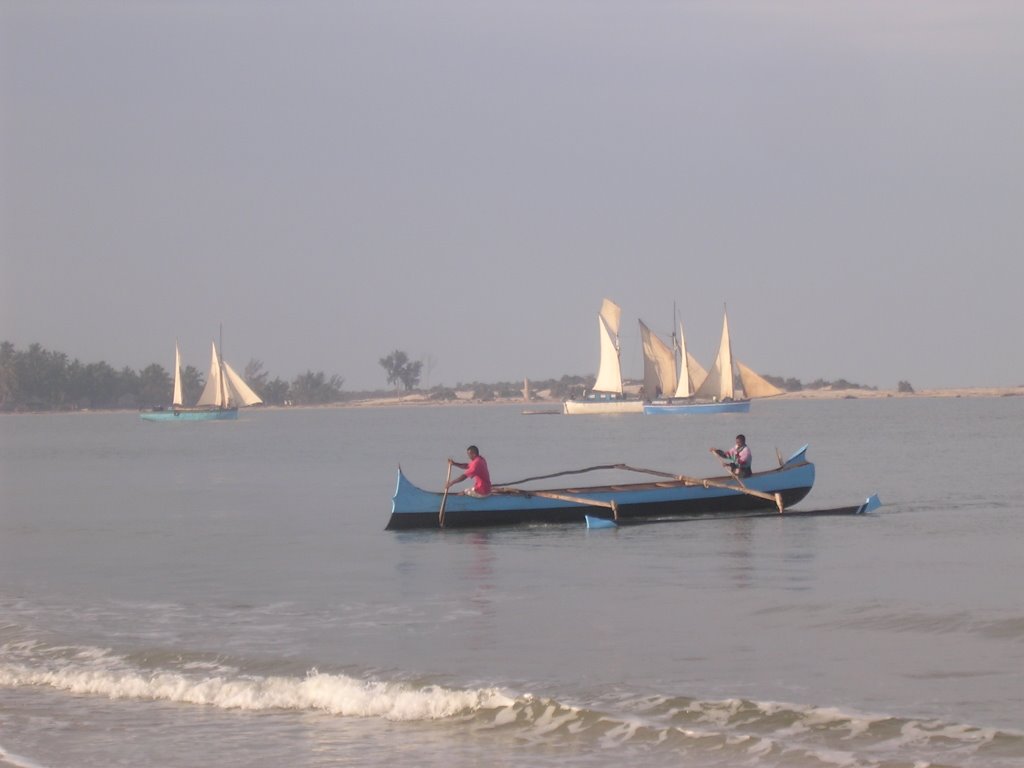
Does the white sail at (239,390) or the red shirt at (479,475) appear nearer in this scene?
the red shirt at (479,475)

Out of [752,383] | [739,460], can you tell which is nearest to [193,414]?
[752,383]

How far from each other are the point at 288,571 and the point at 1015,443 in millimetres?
55184

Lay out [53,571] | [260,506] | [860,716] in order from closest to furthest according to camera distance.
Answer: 1. [860,716]
2. [53,571]
3. [260,506]

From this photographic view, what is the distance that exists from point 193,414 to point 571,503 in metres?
116

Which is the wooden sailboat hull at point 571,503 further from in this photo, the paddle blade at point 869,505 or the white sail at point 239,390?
the white sail at point 239,390

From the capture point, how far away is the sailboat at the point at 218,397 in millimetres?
135000

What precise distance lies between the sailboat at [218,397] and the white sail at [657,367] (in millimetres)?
39570

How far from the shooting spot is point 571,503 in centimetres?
2736

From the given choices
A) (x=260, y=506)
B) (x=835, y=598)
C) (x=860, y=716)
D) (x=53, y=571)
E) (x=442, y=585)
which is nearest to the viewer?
(x=860, y=716)

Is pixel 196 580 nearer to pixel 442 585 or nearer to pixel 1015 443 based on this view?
pixel 442 585

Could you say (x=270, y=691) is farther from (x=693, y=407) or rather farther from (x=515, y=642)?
(x=693, y=407)

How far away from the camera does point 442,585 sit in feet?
67.9

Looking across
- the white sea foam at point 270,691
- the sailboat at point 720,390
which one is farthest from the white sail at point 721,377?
the white sea foam at point 270,691

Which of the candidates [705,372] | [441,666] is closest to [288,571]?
[441,666]
